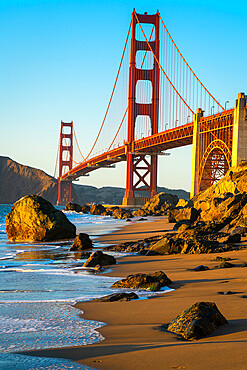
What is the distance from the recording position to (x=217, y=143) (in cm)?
3750

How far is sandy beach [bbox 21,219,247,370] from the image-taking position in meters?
2.68

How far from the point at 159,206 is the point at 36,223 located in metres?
27.2

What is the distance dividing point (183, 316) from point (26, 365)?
4.38ft

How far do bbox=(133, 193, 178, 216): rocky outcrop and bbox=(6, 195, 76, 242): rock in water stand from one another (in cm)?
2285

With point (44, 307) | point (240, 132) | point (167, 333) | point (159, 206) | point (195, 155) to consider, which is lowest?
point (44, 307)

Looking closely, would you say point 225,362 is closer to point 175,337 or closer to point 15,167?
point 175,337

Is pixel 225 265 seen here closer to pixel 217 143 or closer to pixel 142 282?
pixel 142 282

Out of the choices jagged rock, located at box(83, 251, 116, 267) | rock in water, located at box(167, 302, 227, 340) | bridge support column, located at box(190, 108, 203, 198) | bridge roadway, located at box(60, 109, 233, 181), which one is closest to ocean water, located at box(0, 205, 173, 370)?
jagged rock, located at box(83, 251, 116, 267)

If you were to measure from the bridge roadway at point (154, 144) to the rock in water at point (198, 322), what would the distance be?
108ft

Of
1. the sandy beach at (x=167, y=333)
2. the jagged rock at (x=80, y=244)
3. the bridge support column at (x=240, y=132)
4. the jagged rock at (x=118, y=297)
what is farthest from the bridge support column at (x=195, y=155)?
the jagged rock at (x=118, y=297)

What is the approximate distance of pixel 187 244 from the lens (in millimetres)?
9727

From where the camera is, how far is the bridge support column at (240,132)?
32.8m

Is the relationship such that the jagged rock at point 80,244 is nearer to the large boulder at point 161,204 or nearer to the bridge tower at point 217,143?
the bridge tower at point 217,143

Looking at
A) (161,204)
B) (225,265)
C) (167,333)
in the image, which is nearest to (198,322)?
(167,333)
